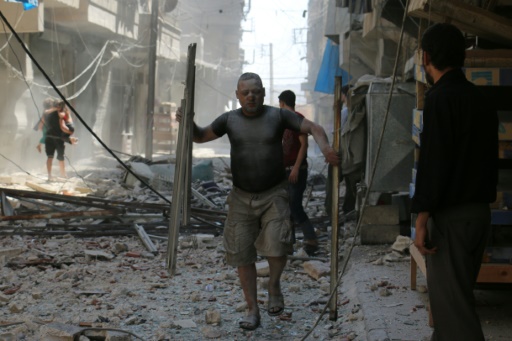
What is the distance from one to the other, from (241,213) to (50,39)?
1794 centimetres

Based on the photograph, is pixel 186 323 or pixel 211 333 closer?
pixel 211 333

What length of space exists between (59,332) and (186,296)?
1.88 m

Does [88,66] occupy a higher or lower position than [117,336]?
higher

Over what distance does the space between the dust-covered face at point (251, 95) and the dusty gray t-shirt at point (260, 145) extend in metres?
0.11

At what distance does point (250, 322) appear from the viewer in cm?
546

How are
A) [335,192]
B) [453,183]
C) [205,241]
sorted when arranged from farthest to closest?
1. [205,241]
2. [335,192]
3. [453,183]

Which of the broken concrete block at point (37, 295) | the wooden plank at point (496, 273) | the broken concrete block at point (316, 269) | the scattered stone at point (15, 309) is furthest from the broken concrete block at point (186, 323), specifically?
the wooden plank at point (496, 273)

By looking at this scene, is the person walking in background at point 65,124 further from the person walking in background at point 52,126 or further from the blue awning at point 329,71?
the blue awning at point 329,71

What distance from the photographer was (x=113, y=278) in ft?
24.0

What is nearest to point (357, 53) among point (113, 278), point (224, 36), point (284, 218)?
point (113, 278)

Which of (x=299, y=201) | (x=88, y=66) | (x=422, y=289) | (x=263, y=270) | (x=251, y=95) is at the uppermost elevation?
(x=88, y=66)

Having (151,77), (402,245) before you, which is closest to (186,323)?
(402,245)

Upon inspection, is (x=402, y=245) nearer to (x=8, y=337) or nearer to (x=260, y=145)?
(x=260, y=145)

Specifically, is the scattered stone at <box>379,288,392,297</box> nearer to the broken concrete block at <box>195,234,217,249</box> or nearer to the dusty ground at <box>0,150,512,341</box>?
the dusty ground at <box>0,150,512,341</box>
